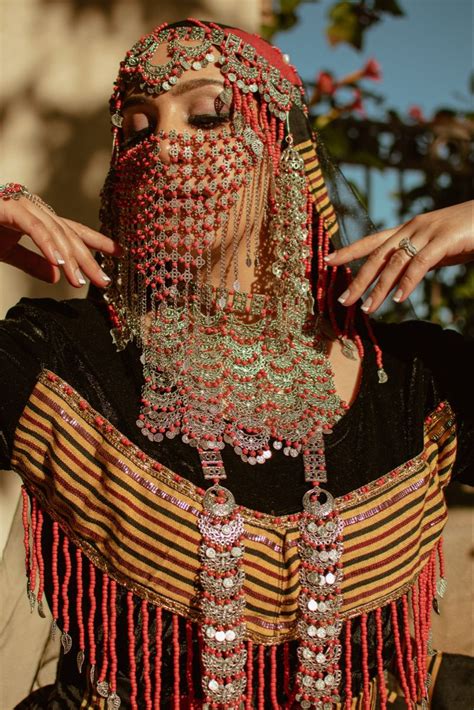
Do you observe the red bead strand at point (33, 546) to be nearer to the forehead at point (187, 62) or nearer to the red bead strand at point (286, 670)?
the red bead strand at point (286, 670)

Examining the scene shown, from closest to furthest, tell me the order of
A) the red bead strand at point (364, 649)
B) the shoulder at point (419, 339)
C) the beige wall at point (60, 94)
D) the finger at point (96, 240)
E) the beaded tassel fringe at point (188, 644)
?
the beaded tassel fringe at point (188, 644) → the red bead strand at point (364, 649) → the finger at point (96, 240) → the shoulder at point (419, 339) → the beige wall at point (60, 94)

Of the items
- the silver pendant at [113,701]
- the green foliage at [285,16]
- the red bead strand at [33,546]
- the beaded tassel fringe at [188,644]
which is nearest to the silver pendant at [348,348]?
the beaded tassel fringe at [188,644]

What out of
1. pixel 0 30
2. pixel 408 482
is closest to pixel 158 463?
pixel 408 482

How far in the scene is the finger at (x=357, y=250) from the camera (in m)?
1.47

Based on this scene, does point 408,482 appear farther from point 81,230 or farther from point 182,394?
point 81,230

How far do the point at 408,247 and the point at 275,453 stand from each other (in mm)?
499

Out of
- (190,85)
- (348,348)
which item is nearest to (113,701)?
(348,348)

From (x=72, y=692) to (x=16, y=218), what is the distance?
3.32 feet

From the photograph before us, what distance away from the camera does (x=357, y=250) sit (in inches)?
58.2

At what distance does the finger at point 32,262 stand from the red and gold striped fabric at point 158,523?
0.86ft

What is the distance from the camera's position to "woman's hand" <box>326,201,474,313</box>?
1413 millimetres

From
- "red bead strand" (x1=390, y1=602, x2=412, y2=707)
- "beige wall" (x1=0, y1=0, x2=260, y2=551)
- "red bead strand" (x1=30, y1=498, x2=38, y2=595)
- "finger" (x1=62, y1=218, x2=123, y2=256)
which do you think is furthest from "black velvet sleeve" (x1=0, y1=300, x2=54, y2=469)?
"beige wall" (x1=0, y1=0, x2=260, y2=551)

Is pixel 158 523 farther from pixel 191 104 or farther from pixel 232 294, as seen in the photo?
pixel 191 104

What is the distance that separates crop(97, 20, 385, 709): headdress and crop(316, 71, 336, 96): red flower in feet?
4.47
